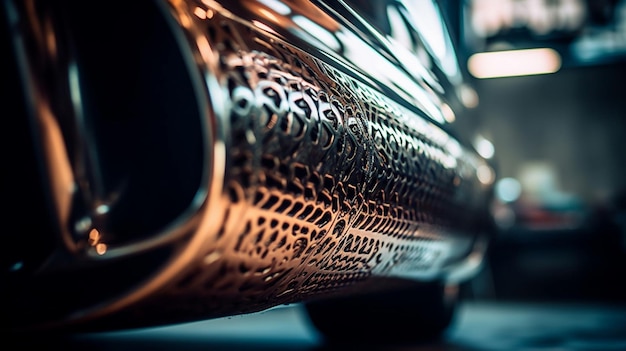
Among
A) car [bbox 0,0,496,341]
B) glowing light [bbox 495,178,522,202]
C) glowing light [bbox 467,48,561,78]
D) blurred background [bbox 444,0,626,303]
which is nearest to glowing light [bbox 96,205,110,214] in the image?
car [bbox 0,0,496,341]

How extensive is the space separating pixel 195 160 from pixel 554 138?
22.0 feet

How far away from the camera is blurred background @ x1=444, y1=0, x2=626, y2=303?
2967 mm

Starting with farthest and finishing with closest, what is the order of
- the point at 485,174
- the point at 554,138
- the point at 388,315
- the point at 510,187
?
1. the point at 554,138
2. the point at 510,187
3. the point at 388,315
4. the point at 485,174

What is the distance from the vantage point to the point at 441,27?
927mm

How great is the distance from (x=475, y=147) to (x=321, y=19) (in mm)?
554

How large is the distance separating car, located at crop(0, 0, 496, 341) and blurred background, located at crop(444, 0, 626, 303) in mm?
831

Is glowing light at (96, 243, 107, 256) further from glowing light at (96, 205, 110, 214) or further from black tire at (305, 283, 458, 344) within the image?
black tire at (305, 283, 458, 344)

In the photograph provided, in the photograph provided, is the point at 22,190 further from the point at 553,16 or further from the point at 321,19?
the point at 553,16

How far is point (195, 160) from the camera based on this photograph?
40cm

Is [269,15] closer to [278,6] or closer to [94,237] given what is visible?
[278,6]

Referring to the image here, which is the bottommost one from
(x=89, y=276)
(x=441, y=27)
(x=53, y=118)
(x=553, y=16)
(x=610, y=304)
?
(x=610, y=304)

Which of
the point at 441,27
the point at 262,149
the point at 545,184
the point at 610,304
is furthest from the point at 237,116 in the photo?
the point at 545,184

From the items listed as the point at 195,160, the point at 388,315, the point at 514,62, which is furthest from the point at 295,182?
the point at 514,62

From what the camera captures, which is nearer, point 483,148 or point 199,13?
point 199,13
